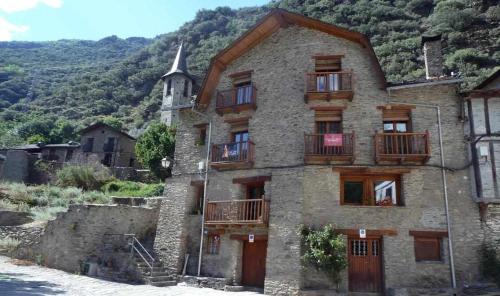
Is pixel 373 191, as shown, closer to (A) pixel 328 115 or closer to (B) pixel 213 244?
(A) pixel 328 115

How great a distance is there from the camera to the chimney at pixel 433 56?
59.2ft

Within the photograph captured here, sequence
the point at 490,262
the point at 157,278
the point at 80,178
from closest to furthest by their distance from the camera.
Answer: the point at 490,262, the point at 157,278, the point at 80,178

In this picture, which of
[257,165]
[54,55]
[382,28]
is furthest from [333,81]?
[54,55]

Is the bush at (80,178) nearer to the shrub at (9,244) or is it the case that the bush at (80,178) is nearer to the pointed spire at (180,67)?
the shrub at (9,244)

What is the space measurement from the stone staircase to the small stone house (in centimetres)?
2990

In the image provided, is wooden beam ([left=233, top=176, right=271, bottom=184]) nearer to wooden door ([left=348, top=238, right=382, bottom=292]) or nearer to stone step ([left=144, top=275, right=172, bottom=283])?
wooden door ([left=348, top=238, right=382, bottom=292])

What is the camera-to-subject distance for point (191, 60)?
281ft

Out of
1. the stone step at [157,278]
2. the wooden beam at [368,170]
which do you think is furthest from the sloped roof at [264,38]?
the stone step at [157,278]

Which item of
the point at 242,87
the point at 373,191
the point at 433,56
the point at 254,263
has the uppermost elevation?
the point at 433,56

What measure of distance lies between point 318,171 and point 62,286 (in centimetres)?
1085

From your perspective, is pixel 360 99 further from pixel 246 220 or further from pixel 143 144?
pixel 143 144

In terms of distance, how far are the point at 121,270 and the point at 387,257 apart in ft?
37.4

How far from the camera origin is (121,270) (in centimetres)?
1712

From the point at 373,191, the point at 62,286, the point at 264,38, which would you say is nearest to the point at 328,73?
the point at 264,38
